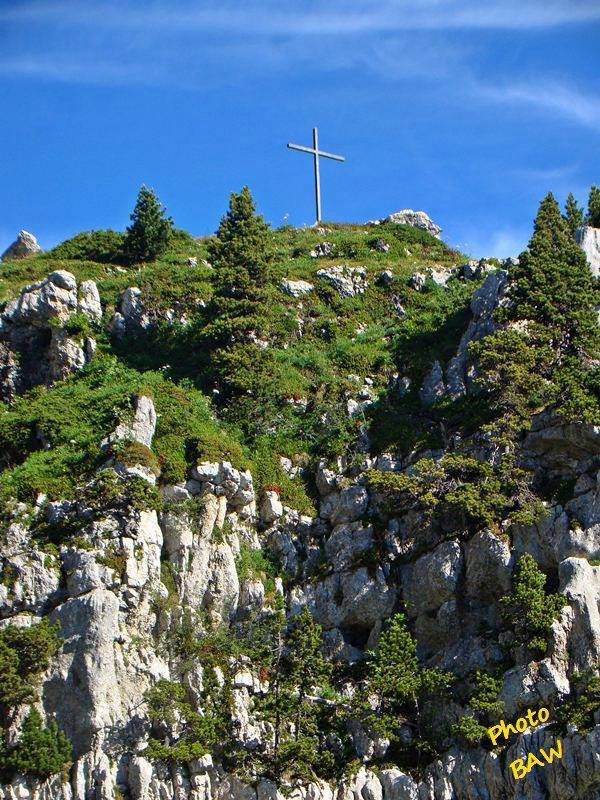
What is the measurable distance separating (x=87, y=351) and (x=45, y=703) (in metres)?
23.7

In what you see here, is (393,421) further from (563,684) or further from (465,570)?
(563,684)

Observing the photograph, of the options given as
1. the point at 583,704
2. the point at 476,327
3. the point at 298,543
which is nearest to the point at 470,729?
the point at 583,704

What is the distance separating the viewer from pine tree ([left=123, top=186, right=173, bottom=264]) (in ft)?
249

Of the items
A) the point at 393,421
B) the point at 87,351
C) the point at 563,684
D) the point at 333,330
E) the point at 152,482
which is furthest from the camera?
the point at 333,330

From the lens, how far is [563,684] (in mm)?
41188

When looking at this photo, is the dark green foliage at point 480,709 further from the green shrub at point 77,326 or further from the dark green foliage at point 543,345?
the green shrub at point 77,326

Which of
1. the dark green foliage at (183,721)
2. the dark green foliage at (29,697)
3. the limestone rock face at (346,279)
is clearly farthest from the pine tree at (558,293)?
the dark green foliage at (29,697)

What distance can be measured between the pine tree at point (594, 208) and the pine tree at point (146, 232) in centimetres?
2978

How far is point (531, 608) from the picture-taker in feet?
138

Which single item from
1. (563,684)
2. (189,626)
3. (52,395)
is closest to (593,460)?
(563,684)

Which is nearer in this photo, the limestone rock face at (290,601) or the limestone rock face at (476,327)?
the limestone rock face at (290,601)

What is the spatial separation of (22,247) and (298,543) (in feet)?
163

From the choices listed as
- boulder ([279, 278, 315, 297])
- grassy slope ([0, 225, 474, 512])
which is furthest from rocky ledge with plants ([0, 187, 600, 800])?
boulder ([279, 278, 315, 297])

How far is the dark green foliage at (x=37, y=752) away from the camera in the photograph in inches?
1603
